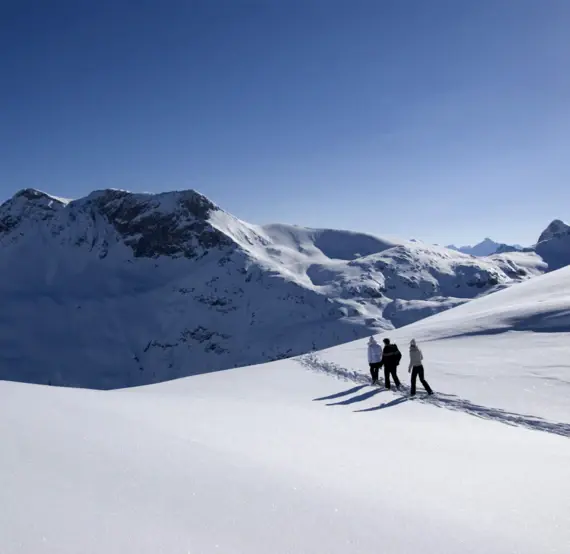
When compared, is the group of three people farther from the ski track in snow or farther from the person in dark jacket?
the ski track in snow

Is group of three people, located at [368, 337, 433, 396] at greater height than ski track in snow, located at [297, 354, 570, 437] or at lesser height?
greater

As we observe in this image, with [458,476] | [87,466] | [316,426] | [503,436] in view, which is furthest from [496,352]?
[87,466]

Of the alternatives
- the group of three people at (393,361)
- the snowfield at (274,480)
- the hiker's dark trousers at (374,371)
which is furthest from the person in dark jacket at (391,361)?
the snowfield at (274,480)

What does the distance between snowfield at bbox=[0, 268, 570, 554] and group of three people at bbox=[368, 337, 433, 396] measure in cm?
347

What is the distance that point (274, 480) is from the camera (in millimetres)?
4762

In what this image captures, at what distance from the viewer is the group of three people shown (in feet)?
48.7

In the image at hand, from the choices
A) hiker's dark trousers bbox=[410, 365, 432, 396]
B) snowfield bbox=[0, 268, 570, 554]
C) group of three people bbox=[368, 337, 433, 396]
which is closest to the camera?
snowfield bbox=[0, 268, 570, 554]

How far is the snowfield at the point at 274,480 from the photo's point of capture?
3461mm

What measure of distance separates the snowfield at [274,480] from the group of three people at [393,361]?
11.4 feet

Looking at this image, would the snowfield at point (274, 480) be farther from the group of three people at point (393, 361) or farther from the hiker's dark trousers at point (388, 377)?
the hiker's dark trousers at point (388, 377)

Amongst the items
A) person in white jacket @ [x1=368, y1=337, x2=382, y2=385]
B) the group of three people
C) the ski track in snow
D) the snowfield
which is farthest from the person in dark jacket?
the snowfield

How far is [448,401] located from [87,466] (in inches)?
464

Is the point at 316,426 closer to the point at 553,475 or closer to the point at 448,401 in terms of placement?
the point at 553,475

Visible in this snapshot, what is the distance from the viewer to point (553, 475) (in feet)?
20.1
